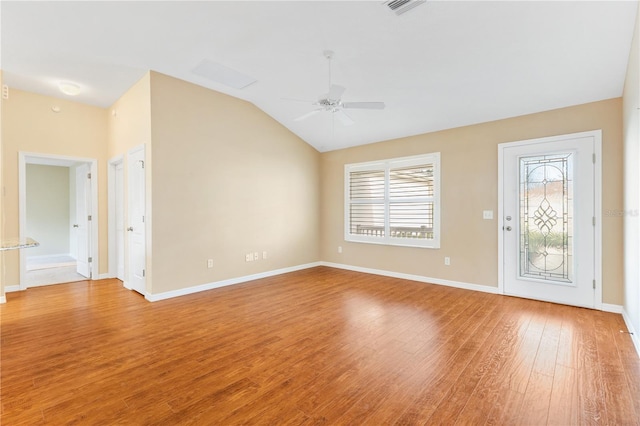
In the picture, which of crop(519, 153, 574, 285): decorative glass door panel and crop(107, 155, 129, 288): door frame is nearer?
crop(519, 153, 574, 285): decorative glass door panel

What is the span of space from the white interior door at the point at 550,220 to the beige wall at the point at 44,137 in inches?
266

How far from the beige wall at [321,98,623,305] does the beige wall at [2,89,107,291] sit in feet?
15.4

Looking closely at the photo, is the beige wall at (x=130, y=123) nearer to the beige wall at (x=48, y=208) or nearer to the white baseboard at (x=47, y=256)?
the beige wall at (x=48, y=208)

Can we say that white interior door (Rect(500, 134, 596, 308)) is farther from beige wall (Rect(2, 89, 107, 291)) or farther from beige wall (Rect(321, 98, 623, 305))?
beige wall (Rect(2, 89, 107, 291))

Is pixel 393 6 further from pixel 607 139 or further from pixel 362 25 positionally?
pixel 607 139

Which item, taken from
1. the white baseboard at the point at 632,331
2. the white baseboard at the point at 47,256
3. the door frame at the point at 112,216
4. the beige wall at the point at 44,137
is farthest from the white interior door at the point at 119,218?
the white baseboard at the point at 632,331

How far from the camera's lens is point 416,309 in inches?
144

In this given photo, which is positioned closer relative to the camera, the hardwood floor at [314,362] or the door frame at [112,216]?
the hardwood floor at [314,362]

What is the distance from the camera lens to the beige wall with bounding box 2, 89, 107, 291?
444 cm

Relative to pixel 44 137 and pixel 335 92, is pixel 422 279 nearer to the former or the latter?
pixel 335 92

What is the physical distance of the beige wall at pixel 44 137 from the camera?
14.6ft

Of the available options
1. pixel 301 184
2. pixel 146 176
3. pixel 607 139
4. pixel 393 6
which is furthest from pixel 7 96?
pixel 607 139

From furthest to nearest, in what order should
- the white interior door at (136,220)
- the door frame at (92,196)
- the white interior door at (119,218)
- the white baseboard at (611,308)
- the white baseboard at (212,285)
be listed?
the white interior door at (119,218)
the door frame at (92,196)
the white interior door at (136,220)
the white baseboard at (212,285)
the white baseboard at (611,308)

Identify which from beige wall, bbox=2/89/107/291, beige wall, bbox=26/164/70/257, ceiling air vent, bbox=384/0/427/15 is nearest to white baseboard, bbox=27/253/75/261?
beige wall, bbox=26/164/70/257
